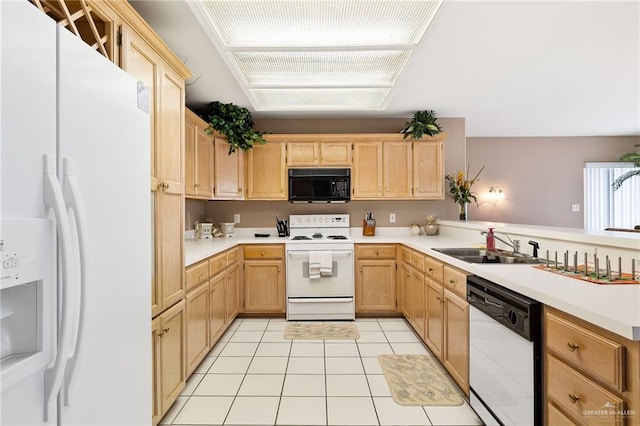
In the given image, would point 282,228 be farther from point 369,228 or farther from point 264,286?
point 369,228

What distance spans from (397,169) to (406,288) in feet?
4.77

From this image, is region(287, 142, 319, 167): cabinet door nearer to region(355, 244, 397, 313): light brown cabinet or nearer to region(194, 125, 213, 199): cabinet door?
region(194, 125, 213, 199): cabinet door

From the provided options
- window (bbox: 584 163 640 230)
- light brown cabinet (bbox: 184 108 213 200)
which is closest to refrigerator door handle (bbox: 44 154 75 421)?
light brown cabinet (bbox: 184 108 213 200)

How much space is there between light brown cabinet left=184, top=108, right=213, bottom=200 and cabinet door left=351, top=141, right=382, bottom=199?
1688 millimetres

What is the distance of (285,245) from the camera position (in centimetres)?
356

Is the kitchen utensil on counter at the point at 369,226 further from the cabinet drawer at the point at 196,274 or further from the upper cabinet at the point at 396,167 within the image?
the cabinet drawer at the point at 196,274

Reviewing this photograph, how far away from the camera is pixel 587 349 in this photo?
103 centimetres

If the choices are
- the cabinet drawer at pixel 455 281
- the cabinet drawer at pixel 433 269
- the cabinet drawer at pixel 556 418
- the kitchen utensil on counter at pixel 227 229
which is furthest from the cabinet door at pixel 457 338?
the kitchen utensil on counter at pixel 227 229

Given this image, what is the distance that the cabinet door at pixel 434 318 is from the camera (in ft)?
7.82

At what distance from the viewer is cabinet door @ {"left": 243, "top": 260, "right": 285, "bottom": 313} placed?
3559 millimetres

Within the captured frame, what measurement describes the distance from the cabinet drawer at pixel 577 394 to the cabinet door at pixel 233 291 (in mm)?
2608

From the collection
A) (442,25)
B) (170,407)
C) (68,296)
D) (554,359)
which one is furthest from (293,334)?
(442,25)

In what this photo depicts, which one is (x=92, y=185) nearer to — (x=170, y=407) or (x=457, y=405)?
(x=170, y=407)

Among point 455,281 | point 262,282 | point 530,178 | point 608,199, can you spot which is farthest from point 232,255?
point 608,199
